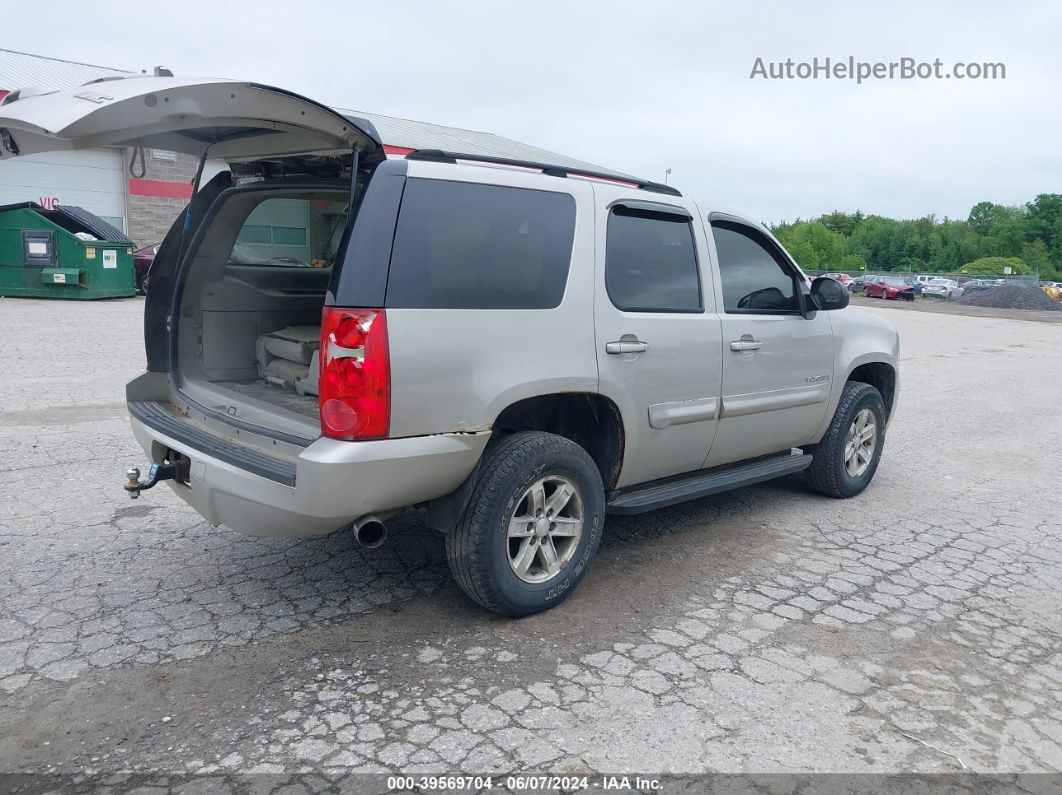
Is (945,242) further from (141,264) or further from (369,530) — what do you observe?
(369,530)

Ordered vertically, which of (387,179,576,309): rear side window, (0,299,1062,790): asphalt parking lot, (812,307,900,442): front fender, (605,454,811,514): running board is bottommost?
(0,299,1062,790): asphalt parking lot

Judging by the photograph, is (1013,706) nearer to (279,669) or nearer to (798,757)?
(798,757)

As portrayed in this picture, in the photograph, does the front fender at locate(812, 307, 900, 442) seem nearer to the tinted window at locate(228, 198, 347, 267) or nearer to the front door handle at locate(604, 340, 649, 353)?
the front door handle at locate(604, 340, 649, 353)

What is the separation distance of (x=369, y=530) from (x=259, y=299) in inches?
75.1

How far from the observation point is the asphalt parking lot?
2.92m

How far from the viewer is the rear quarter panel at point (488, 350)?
3.34 metres

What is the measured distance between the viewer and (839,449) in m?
5.68

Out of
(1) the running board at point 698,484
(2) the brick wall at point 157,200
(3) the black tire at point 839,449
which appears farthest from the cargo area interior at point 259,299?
(2) the brick wall at point 157,200

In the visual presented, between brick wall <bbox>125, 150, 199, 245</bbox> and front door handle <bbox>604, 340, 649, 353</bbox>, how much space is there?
25.5 meters

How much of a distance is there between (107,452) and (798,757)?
5.34m

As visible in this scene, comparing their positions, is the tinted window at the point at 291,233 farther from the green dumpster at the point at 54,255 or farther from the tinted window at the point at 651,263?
the green dumpster at the point at 54,255

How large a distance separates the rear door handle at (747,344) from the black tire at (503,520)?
1.23 meters

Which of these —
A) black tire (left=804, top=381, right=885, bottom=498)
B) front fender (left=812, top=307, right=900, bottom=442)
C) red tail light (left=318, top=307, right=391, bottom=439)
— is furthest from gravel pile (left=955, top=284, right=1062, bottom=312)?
red tail light (left=318, top=307, right=391, bottom=439)

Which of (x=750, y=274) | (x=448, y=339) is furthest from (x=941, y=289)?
(x=448, y=339)
